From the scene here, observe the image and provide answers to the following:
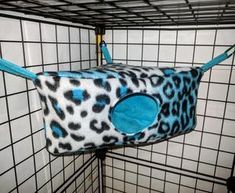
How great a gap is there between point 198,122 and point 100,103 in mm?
737

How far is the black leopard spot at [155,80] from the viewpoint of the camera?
2.63 ft

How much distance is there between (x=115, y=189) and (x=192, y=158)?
0.68 m

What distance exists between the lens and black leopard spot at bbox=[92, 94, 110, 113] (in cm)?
73

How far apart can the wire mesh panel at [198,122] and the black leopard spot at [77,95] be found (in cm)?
65

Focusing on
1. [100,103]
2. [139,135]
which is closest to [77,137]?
[100,103]

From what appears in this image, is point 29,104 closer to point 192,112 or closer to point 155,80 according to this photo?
point 155,80

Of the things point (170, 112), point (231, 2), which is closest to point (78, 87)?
point (170, 112)

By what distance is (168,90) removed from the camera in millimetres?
832

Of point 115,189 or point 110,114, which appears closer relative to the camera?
point 110,114

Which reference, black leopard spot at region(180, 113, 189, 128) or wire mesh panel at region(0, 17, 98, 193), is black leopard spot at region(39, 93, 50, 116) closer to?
wire mesh panel at region(0, 17, 98, 193)

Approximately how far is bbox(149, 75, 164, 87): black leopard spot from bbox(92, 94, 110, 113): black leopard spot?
207mm

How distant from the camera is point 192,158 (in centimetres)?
125

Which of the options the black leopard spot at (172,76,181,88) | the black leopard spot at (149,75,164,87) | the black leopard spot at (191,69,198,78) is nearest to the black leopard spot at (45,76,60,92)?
the black leopard spot at (149,75,164,87)

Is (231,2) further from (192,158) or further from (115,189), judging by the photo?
(115,189)
